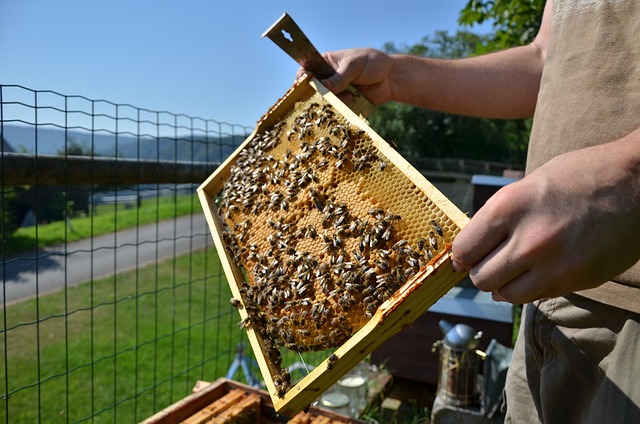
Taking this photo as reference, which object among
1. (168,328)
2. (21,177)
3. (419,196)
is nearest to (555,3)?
(419,196)

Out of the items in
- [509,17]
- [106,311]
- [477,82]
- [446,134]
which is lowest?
[106,311]

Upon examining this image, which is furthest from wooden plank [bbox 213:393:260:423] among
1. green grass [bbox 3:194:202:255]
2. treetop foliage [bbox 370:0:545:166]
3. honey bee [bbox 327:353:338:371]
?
treetop foliage [bbox 370:0:545:166]

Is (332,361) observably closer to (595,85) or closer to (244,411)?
(595,85)

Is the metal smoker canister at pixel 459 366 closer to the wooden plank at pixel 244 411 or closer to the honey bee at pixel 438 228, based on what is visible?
the wooden plank at pixel 244 411

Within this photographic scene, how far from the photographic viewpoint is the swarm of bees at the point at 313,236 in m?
1.49

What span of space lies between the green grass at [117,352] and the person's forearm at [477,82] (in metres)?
2.07

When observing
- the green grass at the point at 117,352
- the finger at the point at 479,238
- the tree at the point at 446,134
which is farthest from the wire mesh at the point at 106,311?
the tree at the point at 446,134

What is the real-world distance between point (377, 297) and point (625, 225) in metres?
0.65

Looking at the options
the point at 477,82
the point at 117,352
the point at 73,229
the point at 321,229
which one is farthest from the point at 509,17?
the point at 73,229

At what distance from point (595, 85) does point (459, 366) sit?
2.36 metres

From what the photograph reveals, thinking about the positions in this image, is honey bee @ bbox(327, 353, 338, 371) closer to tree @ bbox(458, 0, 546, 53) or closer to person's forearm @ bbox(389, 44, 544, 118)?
person's forearm @ bbox(389, 44, 544, 118)

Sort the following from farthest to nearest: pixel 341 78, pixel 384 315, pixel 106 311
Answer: pixel 106 311
pixel 341 78
pixel 384 315

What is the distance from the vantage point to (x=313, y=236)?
171 cm

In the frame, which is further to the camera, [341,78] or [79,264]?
[79,264]
